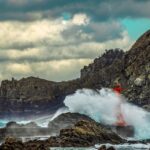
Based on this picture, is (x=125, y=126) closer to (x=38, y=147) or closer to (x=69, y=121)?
(x=69, y=121)

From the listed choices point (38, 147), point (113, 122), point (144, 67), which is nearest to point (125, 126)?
point (113, 122)

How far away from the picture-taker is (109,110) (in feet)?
374

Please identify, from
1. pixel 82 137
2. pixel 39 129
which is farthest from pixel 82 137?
pixel 39 129

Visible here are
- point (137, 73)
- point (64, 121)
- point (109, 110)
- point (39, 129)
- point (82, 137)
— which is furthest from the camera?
point (137, 73)

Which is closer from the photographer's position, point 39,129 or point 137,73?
point 39,129

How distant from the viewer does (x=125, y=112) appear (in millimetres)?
117312

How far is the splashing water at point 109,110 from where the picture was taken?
11088cm

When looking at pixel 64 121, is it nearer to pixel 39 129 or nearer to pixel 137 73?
pixel 39 129

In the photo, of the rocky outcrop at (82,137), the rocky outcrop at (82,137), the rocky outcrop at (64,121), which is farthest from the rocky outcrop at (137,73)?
the rocky outcrop at (82,137)

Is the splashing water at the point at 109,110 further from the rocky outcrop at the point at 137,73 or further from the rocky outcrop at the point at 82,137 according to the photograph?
the rocky outcrop at the point at 82,137

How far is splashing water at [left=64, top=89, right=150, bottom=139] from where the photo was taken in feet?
364

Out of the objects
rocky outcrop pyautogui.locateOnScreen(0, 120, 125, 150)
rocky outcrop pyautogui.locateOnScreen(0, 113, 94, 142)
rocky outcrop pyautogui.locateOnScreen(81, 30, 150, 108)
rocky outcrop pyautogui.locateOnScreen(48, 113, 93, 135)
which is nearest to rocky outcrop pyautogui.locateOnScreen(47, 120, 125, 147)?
rocky outcrop pyautogui.locateOnScreen(0, 120, 125, 150)

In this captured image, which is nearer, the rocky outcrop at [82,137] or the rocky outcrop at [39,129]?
the rocky outcrop at [82,137]

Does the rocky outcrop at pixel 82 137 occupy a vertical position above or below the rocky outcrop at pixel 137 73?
below
